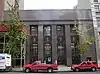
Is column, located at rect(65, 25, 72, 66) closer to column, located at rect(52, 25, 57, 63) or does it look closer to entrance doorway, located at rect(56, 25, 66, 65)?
entrance doorway, located at rect(56, 25, 66, 65)

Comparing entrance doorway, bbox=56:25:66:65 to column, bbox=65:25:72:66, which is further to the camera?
entrance doorway, bbox=56:25:66:65

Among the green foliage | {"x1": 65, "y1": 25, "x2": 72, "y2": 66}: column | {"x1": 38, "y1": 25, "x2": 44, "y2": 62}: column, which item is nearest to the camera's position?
the green foliage

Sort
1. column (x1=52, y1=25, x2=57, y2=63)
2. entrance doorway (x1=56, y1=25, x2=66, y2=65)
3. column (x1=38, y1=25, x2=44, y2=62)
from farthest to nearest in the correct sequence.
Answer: entrance doorway (x1=56, y1=25, x2=66, y2=65)
column (x1=52, y1=25, x2=57, y2=63)
column (x1=38, y1=25, x2=44, y2=62)

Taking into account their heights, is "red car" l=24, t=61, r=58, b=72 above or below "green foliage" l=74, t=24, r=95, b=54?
below

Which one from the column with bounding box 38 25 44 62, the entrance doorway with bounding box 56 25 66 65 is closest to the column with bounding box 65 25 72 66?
the entrance doorway with bounding box 56 25 66 65

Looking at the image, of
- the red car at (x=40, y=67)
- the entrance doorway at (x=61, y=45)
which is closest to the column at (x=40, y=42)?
the entrance doorway at (x=61, y=45)

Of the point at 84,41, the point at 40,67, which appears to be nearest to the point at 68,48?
the point at 84,41

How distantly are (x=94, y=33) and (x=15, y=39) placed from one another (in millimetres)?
22641

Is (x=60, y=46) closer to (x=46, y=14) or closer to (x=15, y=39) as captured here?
(x=46, y=14)

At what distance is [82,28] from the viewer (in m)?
51.1

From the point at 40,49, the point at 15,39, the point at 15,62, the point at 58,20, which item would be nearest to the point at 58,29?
the point at 58,20

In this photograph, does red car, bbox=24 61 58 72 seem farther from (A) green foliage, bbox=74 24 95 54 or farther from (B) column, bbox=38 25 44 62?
(B) column, bbox=38 25 44 62

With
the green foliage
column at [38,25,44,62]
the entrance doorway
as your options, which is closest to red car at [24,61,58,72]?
the green foliage

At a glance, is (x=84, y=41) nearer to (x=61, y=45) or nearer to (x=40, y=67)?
(x=61, y=45)
